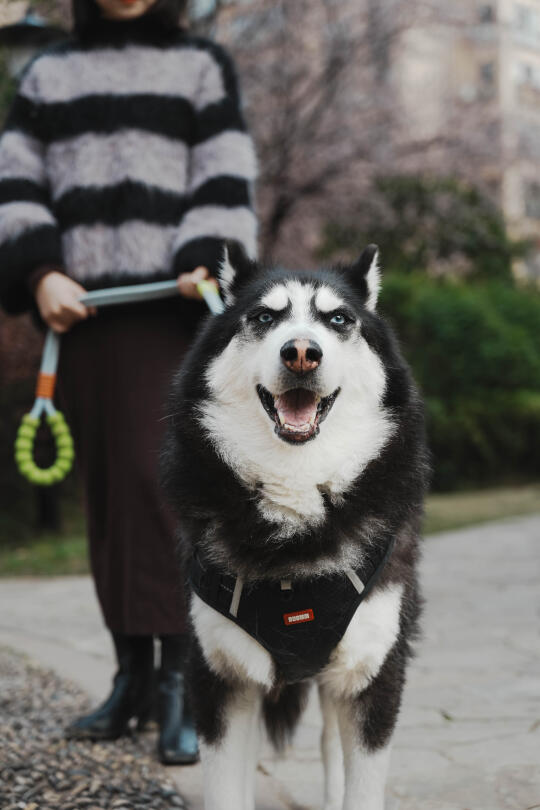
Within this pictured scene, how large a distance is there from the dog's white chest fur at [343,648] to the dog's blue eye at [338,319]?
1.99 ft

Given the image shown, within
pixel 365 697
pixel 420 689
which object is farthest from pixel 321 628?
pixel 420 689

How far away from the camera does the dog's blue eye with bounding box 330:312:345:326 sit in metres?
1.94

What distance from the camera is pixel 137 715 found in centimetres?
277

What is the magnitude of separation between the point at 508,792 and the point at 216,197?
6.24 feet

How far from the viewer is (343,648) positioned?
1849 millimetres

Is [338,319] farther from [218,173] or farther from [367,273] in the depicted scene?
[218,173]

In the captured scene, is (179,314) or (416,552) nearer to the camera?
(416,552)

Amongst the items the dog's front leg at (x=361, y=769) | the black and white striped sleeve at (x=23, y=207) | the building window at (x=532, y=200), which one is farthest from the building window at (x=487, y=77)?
the dog's front leg at (x=361, y=769)

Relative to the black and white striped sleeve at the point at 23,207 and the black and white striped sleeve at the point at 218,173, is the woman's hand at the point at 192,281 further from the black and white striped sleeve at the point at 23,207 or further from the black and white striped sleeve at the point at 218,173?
the black and white striped sleeve at the point at 23,207

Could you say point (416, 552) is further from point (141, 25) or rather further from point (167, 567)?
point (141, 25)

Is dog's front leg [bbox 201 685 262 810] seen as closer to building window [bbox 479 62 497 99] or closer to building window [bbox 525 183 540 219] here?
building window [bbox 479 62 497 99]

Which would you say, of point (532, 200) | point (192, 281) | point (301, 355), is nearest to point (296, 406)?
point (301, 355)

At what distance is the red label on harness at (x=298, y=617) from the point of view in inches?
72.6

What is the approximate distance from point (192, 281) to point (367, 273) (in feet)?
2.00
